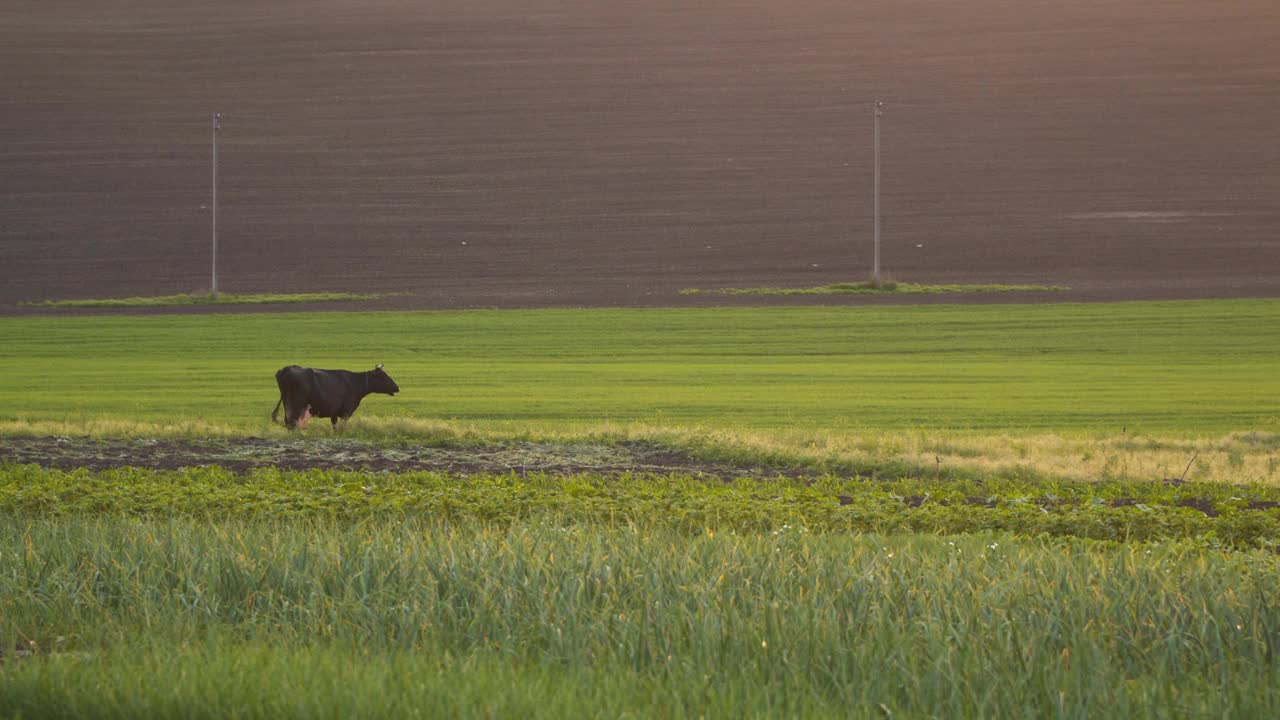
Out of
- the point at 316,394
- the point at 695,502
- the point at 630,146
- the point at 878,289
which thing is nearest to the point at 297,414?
the point at 316,394

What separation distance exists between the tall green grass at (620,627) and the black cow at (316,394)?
10371 mm

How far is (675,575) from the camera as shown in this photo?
25.3 feet

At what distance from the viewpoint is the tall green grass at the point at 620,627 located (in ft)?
18.9

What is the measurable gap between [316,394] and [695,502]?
9.68 metres

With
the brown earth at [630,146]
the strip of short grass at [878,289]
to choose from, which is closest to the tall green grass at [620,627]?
the brown earth at [630,146]

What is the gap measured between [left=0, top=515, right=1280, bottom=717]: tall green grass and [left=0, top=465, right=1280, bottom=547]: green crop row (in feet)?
5.19

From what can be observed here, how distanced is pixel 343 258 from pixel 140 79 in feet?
65.5

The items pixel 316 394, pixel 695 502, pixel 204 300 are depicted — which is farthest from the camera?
pixel 204 300

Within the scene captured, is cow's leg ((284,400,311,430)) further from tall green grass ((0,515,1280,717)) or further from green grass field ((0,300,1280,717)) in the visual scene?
tall green grass ((0,515,1280,717))

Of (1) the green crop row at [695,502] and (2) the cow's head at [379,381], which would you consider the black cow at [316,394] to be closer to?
(2) the cow's head at [379,381]

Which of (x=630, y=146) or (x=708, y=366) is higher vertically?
(x=630, y=146)

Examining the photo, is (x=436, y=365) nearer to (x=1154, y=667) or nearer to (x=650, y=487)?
(x=650, y=487)

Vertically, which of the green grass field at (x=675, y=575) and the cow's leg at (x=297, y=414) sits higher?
the cow's leg at (x=297, y=414)

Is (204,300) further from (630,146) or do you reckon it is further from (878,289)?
(878,289)
